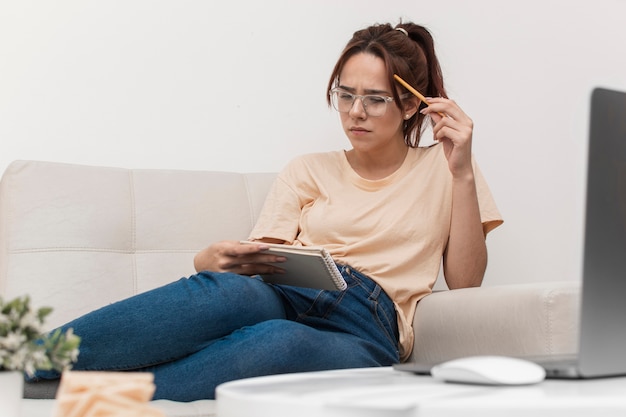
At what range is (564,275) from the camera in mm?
2555

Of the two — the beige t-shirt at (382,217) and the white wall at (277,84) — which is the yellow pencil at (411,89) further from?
the white wall at (277,84)

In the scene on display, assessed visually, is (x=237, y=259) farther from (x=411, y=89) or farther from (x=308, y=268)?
(x=411, y=89)

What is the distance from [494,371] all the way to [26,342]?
1.71 ft

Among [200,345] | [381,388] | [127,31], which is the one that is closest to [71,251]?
[200,345]

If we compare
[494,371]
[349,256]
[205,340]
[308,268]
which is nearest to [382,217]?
[349,256]

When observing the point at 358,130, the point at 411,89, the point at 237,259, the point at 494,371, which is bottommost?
the point at 237,259

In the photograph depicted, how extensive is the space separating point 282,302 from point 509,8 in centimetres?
131

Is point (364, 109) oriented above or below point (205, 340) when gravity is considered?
above

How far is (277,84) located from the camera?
2396 mm

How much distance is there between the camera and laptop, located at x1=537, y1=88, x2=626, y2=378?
834mm

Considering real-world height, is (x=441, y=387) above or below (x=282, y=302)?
above

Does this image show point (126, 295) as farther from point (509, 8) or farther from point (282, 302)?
point (509, 8)

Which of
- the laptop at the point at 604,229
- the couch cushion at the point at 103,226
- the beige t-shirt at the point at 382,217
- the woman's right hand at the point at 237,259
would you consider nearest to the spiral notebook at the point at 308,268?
the woman's right hand at the point at 237,259

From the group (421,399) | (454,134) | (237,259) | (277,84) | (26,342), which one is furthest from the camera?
(277,84)
